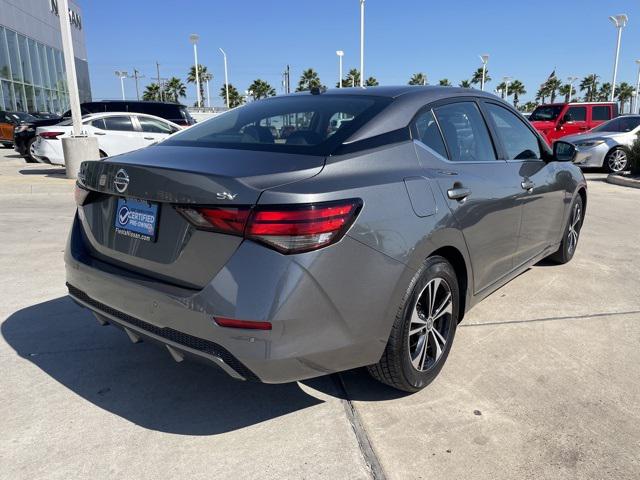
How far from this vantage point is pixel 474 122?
3443 millimetres

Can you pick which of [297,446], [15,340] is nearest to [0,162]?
[15,340]

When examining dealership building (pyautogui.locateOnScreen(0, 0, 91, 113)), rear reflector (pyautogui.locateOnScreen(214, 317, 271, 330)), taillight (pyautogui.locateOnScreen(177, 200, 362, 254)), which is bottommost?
rear reflector (pyautogui.locateOnScreen(214, 317, 271, 330))

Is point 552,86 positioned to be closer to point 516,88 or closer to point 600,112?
point 516,88

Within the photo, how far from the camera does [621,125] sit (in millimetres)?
14102

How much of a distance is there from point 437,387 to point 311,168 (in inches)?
59.0

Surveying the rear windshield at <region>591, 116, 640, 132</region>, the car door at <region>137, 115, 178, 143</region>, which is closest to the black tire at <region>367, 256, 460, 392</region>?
the car door at <region>137, 115, 178, 143</region>

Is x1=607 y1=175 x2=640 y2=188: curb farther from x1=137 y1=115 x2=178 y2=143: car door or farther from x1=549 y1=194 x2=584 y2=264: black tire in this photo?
x1=137 y1=115 x2=178 y2=143: car door

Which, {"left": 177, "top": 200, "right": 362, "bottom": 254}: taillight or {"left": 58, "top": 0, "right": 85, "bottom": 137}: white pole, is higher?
{"left": 58, "top": 0, "right": 85, "bottom": 137}: white pole

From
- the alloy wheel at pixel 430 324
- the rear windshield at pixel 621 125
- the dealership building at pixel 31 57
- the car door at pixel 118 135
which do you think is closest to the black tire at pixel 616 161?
the rear windshield at pixel 621 125

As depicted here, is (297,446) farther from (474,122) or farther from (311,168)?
(474,122)

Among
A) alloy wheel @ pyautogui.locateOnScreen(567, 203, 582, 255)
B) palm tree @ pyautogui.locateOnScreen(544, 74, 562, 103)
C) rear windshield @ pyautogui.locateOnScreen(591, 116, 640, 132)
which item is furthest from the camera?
palm tree @ pyautogui.locateOnScreen(544, 74, 562, 103)

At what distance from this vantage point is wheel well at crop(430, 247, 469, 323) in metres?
2.83

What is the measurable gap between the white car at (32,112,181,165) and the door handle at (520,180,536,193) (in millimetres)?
9758

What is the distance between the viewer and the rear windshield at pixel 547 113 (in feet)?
56.8
